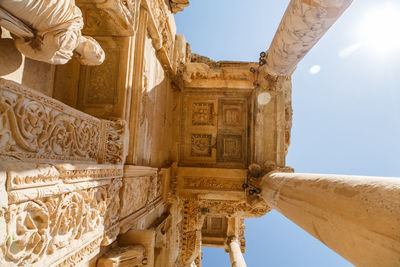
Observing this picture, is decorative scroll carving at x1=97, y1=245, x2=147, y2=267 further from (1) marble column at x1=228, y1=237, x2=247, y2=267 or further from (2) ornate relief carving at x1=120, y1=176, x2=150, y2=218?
(1) marble column at x1=228, y1=237, x2=247, y2=267

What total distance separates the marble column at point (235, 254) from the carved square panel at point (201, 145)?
149 inches

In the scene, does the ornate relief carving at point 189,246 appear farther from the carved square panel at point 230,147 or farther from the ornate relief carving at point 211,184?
the carved square panel at point 230,147

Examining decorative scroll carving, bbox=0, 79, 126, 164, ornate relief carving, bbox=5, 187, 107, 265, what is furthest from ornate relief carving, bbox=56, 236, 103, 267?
decorative scroll carving, bbox=0, 79, 126, 164

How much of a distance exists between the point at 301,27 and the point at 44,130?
3493 millimetres

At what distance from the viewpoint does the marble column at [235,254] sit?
7164mm

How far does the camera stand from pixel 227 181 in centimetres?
616

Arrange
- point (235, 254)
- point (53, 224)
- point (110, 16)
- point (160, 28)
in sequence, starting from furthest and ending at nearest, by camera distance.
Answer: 1. point (235, 254)
2. point (160, 28)
3. point (110, 16)
4. point (53, 224)

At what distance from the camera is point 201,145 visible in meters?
6.75

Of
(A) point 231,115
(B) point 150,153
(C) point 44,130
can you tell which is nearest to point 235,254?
(A) point 231,115

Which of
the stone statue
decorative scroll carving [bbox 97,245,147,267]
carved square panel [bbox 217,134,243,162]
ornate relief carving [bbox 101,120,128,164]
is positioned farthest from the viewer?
carved square panel [bbox 217,134,243,162]

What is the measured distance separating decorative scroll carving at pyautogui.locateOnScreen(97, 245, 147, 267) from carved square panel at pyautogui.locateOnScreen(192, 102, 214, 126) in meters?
4.25

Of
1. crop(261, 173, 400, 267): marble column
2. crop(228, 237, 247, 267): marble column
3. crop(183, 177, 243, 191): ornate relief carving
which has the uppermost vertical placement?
crop(261, 173, 400, 267): marble column

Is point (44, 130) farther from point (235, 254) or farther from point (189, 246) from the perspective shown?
point (235, 254)

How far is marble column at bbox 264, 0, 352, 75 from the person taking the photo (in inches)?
109
